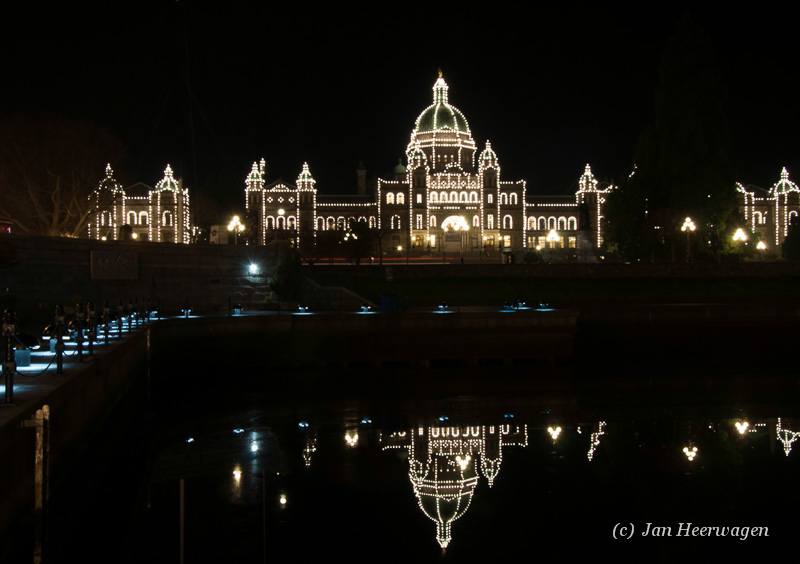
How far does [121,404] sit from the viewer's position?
22.3m

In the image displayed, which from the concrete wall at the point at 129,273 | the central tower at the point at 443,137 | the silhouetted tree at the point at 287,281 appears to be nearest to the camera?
the concrete wall at the point at 129,273

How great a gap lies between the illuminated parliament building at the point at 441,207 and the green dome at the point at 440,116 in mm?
1639

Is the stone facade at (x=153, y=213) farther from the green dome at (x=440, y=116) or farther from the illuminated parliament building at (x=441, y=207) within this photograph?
the green dome at (x=440, y=116)

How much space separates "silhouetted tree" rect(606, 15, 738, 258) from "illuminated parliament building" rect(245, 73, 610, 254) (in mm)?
49020

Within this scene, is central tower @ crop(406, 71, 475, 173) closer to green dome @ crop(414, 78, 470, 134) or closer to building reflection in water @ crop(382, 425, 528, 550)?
green dome @ crop(414, 78, 470, 134)

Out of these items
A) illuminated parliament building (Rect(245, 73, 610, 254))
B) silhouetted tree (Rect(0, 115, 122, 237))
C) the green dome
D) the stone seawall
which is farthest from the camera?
the green dome

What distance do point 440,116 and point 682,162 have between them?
6780 centimetres

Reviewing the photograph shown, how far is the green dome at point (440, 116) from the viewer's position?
11862 cm

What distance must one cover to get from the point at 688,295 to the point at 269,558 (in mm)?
40689

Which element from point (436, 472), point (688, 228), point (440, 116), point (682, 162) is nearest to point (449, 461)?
point (436, 472)

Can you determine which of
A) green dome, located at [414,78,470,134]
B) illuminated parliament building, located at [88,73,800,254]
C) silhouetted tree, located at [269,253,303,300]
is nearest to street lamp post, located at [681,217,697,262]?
silhouetted tree, located at [269,253,303,300]

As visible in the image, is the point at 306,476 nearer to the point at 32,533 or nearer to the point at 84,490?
the point at 84,490

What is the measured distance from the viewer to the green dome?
11862cm

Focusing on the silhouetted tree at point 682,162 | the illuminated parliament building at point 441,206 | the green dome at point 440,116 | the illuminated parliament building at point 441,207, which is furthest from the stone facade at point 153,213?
the silhouetted tree at point 682,162
